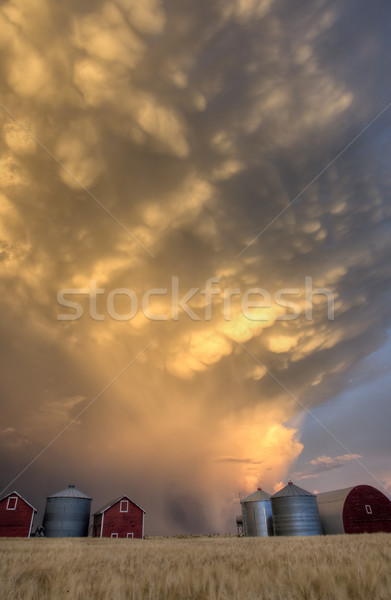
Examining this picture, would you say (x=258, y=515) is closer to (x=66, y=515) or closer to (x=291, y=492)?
(x=291, y=492)

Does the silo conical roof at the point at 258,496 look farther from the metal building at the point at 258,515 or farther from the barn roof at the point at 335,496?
the barn roof at the point at 335,496

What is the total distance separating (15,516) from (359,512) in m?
49.7

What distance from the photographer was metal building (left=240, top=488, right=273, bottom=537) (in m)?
53.0

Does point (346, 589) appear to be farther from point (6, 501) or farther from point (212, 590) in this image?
point (6, 501)

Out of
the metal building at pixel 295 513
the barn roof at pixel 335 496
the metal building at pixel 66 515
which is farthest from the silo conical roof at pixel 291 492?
the metal building at pixel 66 515

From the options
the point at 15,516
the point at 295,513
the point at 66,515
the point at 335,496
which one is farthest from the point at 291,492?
the point at 15,516

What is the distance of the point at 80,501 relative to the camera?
58.4 meters

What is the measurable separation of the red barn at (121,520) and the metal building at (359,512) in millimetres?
28159

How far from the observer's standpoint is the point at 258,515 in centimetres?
5425

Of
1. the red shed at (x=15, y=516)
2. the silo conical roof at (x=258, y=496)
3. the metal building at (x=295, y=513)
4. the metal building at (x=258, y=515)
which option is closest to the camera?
the metal building at (x=295, y=513)

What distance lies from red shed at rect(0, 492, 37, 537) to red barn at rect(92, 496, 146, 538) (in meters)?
10.2

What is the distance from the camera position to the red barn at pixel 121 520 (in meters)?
52.4

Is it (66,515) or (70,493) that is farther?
(70,493)

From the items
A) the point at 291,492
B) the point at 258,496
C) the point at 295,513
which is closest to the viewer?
the point at 295,513
